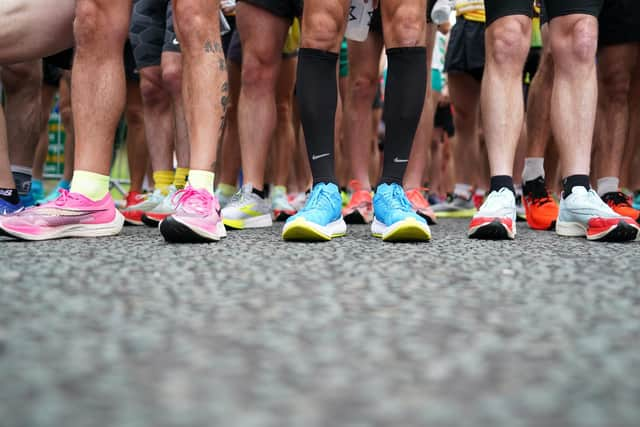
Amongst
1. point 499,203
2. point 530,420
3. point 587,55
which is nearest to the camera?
point 530,420

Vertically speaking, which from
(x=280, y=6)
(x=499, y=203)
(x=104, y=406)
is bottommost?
(x=104, y=406)

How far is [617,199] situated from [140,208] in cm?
190

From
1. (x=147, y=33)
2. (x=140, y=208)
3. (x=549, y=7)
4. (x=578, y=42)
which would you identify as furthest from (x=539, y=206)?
(x=147, y=33)

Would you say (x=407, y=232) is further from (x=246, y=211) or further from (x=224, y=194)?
(x=224, y=194)

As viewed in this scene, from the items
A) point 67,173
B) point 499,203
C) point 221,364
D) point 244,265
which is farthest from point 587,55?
point 67,173

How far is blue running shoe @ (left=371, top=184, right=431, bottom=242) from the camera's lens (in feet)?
4.75

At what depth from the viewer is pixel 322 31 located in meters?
1.69

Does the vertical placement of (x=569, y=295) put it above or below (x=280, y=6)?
below

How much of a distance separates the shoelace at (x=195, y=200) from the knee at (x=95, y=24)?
0.51 meters

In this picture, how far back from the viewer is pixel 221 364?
1.79 feet

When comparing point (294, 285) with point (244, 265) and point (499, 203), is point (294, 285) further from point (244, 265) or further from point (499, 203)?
point (499, 203)

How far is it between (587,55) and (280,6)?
1153 millimetres

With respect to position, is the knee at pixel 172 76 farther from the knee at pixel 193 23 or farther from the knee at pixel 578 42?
the knee at pixel 578 42

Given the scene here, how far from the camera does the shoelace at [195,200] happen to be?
1.43 m
